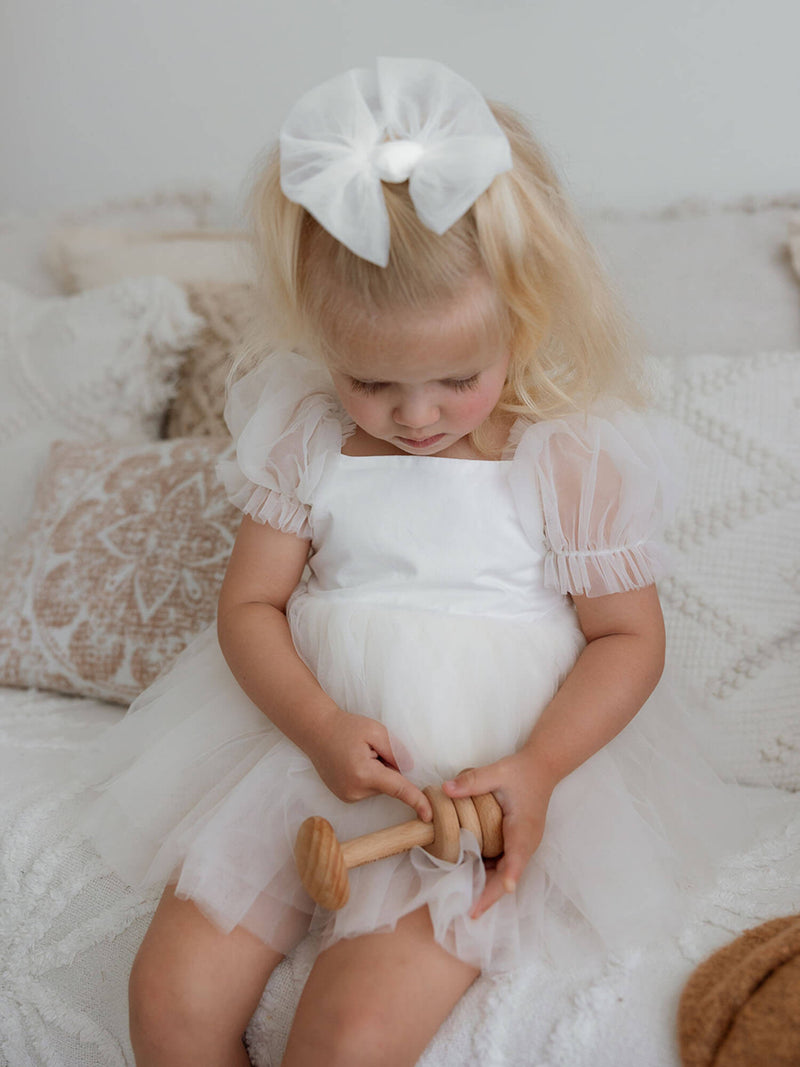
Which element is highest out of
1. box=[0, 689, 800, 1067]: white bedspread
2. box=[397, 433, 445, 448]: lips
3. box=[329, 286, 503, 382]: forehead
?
box=[329, 286, 503, 382]: forehead

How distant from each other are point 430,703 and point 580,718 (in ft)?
0.46

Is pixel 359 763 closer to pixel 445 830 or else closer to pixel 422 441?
pixel 445 830

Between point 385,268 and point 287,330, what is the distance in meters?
0.18

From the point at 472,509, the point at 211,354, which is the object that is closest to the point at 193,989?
the point at 472,509

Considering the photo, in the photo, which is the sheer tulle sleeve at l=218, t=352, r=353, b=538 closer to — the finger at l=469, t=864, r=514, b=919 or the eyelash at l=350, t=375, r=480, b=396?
the eyelash at l=350, t=375, r=480, b=396

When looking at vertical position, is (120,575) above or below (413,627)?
below

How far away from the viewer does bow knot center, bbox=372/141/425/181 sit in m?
0.78

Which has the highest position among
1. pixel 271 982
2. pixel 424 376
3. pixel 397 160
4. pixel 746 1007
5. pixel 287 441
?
pixel 397 160

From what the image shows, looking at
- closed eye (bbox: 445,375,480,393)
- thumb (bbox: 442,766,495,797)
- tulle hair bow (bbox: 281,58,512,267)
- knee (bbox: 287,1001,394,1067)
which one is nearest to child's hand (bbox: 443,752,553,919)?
thumb (bbox: 442,766,495,797)

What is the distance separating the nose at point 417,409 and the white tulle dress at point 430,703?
0.13 meters

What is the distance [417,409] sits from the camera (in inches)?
34.3

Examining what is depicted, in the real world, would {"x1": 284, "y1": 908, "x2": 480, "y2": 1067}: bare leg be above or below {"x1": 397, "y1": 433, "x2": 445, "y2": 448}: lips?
below

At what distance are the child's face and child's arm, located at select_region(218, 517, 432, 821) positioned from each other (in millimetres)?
199

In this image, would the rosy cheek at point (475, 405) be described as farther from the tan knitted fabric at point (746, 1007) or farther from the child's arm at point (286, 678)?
the tan knitted fabric at point (746, 1007)
